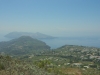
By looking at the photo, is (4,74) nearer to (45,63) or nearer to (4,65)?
(4,65)

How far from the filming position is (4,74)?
16.9 m

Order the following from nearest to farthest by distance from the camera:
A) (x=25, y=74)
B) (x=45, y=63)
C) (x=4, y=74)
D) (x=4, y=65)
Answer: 1. (x=4, y=74)
2. (x=25, y=74)
3. (x=4, y=65)
4. (x=45, y=63)

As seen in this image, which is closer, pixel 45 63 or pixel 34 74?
pixel 34 74

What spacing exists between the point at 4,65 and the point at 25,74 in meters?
4.63

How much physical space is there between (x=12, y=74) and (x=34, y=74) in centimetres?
259

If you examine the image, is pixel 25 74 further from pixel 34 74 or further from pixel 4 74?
pixel 4 74

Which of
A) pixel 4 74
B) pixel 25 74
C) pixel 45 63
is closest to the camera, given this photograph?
pixel 4 74

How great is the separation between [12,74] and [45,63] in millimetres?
22489

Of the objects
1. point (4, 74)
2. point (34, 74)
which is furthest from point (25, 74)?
point (4, 74)

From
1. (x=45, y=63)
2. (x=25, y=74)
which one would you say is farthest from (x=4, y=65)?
(x=45, y=63)

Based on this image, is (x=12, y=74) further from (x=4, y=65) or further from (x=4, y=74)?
(x=4, y=65)

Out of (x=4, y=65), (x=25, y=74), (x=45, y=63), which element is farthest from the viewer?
(x=45, y=63)

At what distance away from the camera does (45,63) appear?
129ft

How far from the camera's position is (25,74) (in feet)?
59.4
